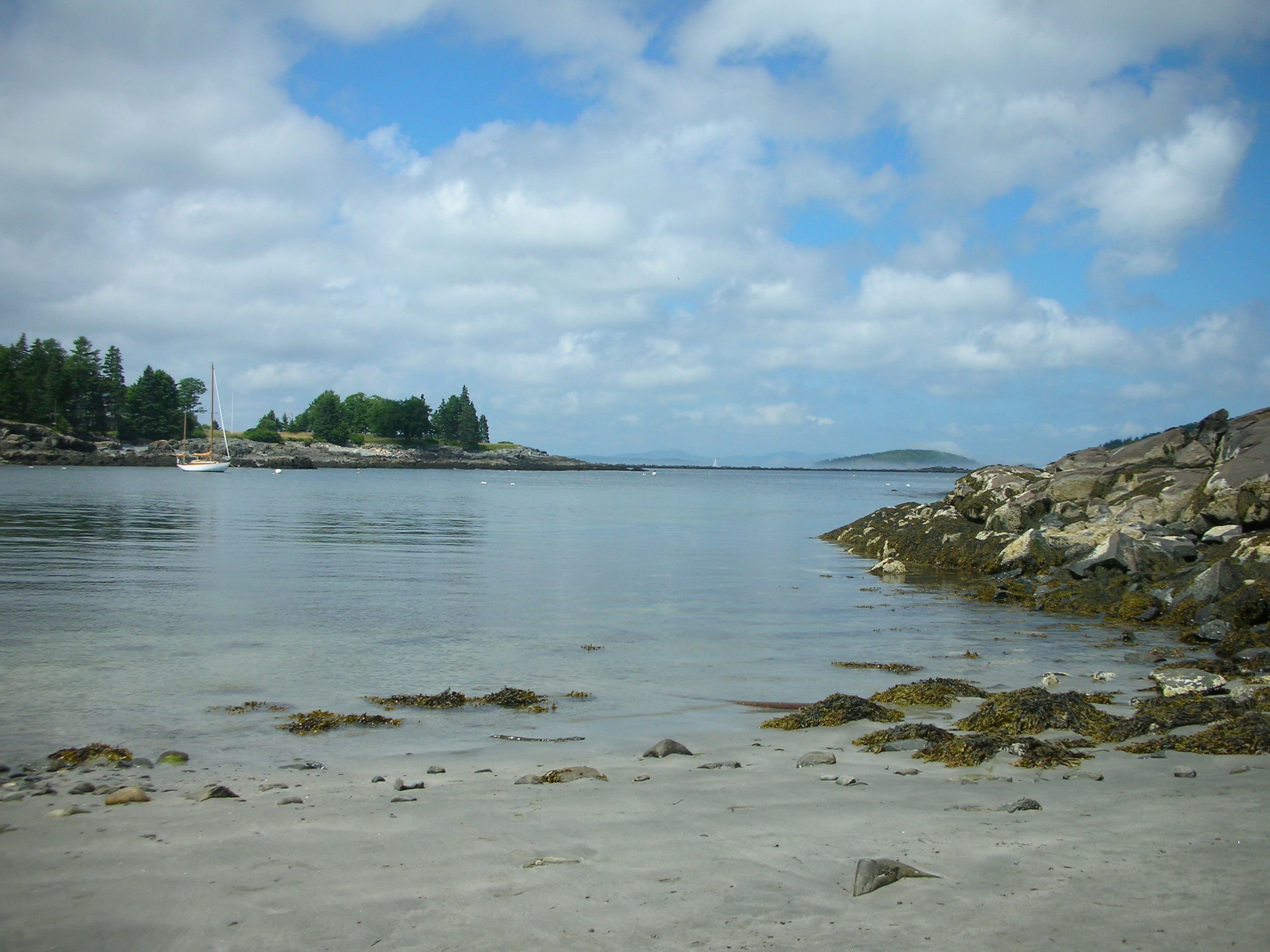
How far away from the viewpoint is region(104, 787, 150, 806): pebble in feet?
21.4

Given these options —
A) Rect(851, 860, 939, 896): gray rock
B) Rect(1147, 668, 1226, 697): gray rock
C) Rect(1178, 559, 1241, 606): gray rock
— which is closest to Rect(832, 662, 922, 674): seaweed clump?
Rect(1147, 668, 1226, 697): gray rock

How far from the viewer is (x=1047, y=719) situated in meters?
8.59

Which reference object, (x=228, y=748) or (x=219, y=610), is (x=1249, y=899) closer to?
(x=228, y=748)

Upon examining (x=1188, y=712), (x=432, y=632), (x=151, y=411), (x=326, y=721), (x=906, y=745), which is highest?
(x=151, y=411)

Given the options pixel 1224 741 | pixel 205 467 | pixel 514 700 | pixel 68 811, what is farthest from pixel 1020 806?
pixel 205 467

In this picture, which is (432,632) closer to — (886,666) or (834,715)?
(886,666)

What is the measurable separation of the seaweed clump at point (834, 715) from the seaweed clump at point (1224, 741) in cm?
231

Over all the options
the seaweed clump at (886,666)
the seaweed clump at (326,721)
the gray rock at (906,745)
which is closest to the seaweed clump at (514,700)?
the seaweed clump at (326,721)

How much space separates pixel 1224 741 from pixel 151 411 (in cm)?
16538

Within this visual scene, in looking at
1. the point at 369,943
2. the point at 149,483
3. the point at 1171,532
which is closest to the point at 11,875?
the point at 369,943

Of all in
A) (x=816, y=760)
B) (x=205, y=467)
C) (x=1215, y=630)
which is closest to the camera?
(x=816, y=760)

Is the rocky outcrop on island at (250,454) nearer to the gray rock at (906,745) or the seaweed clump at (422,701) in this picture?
the seaweed clump at (422,701)

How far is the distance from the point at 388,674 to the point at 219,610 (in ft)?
20.1

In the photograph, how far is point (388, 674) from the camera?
37.7 ft
